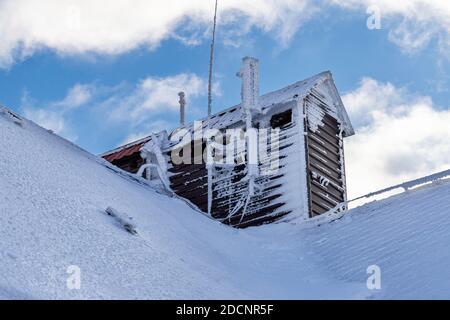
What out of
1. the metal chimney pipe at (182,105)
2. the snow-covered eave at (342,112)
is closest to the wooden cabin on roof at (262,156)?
the snow-covered eave at (342,112)

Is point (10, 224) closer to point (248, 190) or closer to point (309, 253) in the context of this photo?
point (309, 253)

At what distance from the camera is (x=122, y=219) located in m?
9.35

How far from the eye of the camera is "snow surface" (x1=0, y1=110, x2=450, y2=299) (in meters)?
7.23

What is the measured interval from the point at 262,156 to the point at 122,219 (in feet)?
19.4

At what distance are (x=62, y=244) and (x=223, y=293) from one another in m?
1.65

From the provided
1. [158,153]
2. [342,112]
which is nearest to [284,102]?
[342,112]

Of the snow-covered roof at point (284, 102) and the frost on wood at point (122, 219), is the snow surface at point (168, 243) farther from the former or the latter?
the snow-covered roof at point (284, 102)

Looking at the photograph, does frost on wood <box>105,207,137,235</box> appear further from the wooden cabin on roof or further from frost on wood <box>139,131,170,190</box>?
frost on wood <box>139,131,170,190</box>

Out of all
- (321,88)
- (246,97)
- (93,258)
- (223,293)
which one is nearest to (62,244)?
(93,258)

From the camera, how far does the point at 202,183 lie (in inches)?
612

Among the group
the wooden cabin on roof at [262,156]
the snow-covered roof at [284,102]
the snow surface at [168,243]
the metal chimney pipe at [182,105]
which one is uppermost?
the metal chimney pipe at [182,105]

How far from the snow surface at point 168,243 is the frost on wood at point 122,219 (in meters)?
0.09

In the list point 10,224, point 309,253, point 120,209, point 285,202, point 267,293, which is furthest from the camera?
point 285,202

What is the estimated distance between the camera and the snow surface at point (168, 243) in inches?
285
